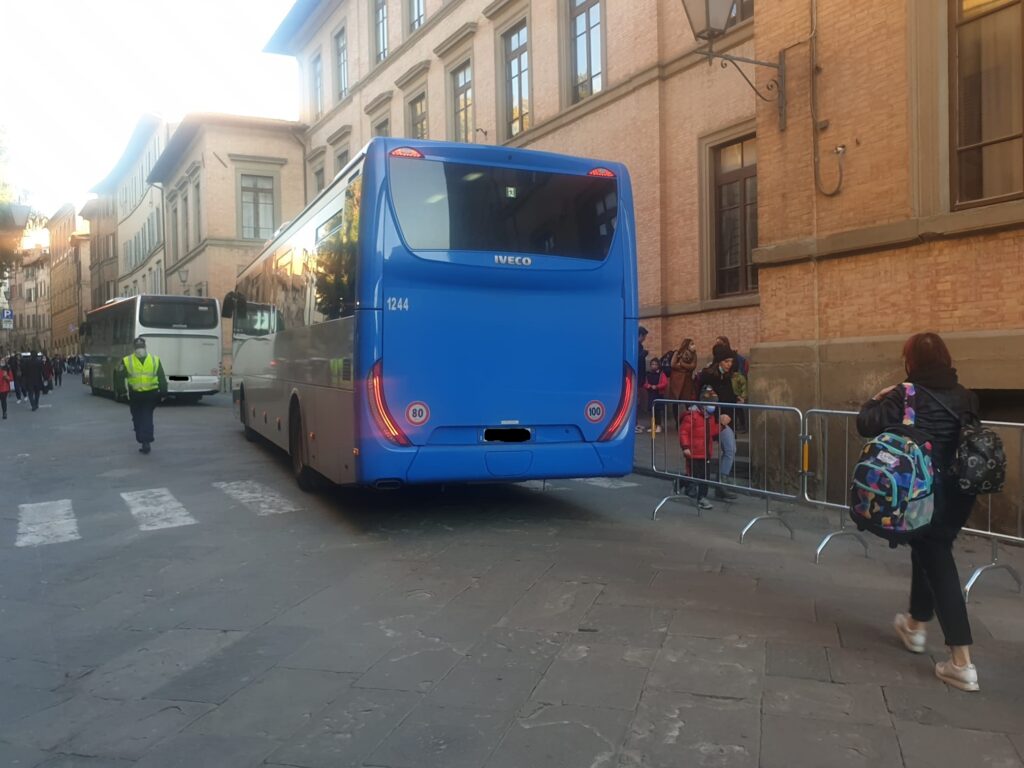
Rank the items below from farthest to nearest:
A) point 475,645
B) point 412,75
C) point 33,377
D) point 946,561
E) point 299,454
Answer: point 33,377
point 412,75
point 299,454
point 475,645
point 946,561

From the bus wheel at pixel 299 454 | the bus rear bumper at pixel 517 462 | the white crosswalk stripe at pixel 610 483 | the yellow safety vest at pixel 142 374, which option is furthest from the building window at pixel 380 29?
the bus rear bumper at pixel 517 462

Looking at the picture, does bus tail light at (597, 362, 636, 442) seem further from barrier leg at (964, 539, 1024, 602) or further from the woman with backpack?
the woman with backpack

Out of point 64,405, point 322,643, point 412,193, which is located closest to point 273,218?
point 64,405

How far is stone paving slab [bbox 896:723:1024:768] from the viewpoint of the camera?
3.46 m

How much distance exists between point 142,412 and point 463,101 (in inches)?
524

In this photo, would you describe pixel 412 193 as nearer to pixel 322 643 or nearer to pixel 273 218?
pixel 322 643

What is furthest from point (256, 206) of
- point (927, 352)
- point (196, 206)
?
point (927, 352)

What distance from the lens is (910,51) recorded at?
8.57 metres

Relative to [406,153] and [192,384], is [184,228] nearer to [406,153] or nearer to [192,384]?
[192,384]

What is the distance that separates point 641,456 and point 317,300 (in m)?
5.22

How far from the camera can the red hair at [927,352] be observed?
4.42 meters

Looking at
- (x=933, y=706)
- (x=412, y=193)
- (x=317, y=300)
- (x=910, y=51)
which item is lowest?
(x=933, y=706)

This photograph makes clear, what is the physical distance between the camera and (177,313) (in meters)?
26.9

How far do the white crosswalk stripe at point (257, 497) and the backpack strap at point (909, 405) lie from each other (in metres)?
6.24
